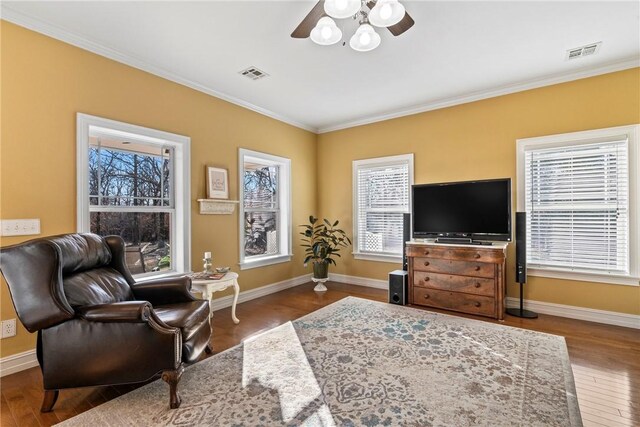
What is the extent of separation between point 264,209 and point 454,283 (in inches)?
115

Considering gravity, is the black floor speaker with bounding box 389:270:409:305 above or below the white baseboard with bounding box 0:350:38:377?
above

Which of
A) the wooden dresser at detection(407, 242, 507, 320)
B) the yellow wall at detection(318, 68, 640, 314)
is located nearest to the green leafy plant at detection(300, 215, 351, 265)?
the yellow wall at detection(318, 68, 640, 314)

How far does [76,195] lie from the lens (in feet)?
8.95

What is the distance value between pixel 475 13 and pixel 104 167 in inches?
144

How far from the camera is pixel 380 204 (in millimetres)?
4996

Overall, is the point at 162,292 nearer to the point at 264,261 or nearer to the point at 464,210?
the point at 264,261

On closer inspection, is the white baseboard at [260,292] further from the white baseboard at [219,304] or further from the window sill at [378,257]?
the window sill at [378,257]

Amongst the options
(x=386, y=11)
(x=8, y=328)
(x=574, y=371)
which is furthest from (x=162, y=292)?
(x=574, y=371)

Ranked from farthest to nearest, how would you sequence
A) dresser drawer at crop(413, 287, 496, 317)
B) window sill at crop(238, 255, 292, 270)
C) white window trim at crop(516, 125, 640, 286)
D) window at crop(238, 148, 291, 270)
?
window at crop(238, 148, 291, 270)
window sill at crop(238, 255, 292, 270)
dresser drawer at crop(413, 287, 496, 317)
white window trim at crop(516, 125, 640, 286)

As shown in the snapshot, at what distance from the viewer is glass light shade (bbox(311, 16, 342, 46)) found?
2064 mm

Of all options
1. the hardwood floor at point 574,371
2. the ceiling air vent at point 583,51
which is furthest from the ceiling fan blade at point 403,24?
the hardwood floor at point 574,371

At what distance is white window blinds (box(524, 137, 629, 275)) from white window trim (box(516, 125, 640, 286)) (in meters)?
0.04

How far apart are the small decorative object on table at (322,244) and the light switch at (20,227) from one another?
10.2 feet

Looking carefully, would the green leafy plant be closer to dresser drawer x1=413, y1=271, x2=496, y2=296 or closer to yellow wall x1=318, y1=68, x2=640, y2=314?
yellow wall x1=318, y1=68, x2=640, y2=314
